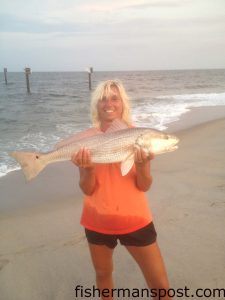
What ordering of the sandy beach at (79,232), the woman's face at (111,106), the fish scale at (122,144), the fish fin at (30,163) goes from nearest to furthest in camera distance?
the fish scale at (122,144)
the woman's face at (111,106)
the fish fin at (30,163)
the sandy beach at (79,232)

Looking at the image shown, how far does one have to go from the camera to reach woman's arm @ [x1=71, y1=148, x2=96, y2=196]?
3.26 meters

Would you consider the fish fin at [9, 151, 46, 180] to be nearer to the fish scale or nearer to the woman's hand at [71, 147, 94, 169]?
the fish scale

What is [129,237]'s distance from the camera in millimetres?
3262

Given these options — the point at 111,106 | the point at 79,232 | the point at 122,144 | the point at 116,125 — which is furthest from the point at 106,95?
the point at 79,232

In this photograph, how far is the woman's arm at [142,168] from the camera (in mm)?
3211

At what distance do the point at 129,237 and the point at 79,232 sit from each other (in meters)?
2.39

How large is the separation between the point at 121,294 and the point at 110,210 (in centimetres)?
138

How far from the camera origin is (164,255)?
460cm

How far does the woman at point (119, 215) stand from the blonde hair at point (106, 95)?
466mm

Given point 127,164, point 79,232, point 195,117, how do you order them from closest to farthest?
1. point 127,164
2. point 79,232
3. point 195,117

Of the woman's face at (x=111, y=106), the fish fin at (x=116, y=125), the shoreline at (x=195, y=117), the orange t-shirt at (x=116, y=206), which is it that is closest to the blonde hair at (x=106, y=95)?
the woman's face at (x=111, y=106)

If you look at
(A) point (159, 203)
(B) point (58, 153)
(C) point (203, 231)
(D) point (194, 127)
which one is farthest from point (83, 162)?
(D) point (194, 127)

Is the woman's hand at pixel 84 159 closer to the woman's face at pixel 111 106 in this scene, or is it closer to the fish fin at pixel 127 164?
the fish fin at pixel 127 164

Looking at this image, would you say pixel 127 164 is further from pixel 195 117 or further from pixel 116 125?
pixel 195 117
